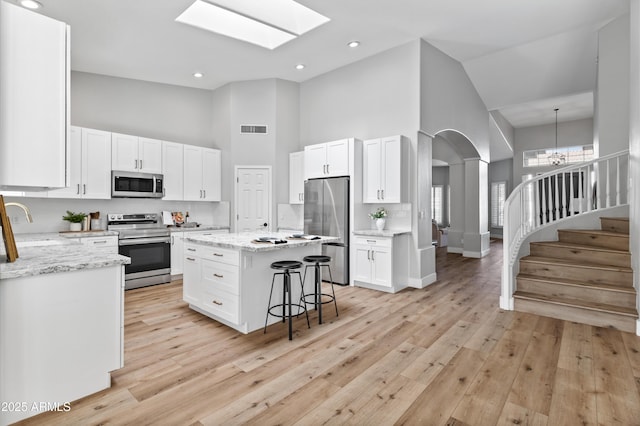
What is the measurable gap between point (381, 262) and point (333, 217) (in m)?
1.05

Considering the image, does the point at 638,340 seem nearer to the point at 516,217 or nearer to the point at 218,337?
the point at 516,217

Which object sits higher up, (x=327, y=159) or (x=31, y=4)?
(x=31, y=4)

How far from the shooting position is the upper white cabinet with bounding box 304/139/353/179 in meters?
5.28

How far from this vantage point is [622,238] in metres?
4.09

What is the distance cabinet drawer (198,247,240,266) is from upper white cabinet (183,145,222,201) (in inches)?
104

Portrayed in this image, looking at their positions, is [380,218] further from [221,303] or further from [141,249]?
[141,249]

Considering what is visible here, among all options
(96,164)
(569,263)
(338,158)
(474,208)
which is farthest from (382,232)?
(96,164)

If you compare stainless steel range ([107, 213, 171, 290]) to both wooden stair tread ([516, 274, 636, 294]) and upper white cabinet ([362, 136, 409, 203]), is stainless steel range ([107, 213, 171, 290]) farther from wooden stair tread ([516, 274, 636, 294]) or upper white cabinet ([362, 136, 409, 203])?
wooden stair tread ([516, 274, 636, 294])

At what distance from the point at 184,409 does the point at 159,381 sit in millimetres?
452

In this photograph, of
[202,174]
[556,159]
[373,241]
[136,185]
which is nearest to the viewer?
[373,241]

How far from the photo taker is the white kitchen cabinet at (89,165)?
4668 millimetres

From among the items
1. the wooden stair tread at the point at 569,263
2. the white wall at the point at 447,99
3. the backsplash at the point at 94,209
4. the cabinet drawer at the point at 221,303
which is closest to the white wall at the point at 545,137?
the white wall at the point at 447,99

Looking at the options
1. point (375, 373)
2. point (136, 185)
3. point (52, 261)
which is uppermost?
point (136, 185)

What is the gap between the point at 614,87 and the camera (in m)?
4.84
